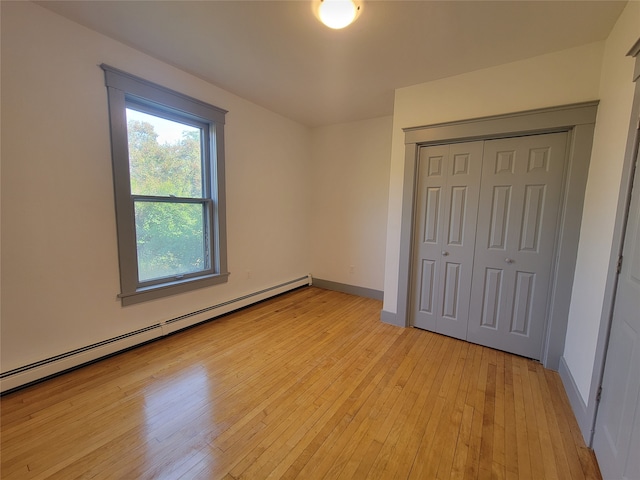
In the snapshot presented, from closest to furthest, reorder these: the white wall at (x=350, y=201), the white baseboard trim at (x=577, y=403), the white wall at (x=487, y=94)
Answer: the white baseboard trim at (x=577, y=403) < the white wall at (x=487, y=94) < the white wall at (x=350, y=201)

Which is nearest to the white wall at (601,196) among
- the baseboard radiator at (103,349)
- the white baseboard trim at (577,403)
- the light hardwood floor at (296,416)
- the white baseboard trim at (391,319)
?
the white baseboard trim at (577,403)

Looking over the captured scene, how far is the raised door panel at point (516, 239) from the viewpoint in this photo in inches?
92.4

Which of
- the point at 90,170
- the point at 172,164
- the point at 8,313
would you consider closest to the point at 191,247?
the point at 172,164

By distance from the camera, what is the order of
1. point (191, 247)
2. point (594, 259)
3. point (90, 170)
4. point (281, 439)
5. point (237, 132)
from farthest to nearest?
point (237, 132)
point (191, 247)
point (90, 170)
point (594, 259)
point (281, 439)

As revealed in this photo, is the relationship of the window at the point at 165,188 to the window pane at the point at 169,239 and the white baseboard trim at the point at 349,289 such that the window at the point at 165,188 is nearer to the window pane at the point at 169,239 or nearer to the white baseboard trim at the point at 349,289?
the window pane at the point at 169,239

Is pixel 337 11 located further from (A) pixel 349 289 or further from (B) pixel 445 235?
(A) pixel 349 289

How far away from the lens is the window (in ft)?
7.66

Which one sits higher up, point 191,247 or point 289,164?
point 289,164

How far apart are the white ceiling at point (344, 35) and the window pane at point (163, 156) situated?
60cm

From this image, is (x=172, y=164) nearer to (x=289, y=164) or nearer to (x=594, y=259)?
(x=289, y=164)

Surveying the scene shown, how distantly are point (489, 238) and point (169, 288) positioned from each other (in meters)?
3.33

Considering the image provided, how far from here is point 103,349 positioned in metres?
2.30

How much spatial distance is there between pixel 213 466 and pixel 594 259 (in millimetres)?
2751

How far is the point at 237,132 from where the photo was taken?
10.9 feet
